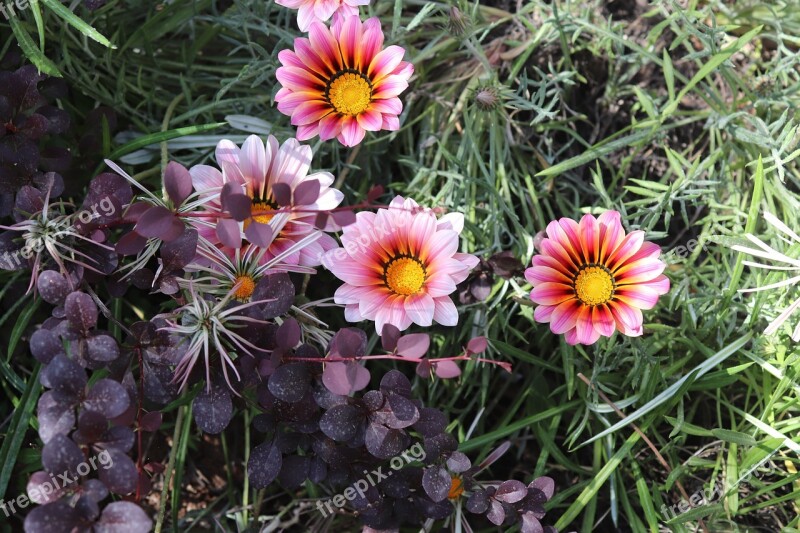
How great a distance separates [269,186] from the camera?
1250 millimetres

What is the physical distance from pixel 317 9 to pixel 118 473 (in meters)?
0.74

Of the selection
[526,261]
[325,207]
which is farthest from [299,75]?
[526,261]

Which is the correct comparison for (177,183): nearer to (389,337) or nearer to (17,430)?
(389,337)

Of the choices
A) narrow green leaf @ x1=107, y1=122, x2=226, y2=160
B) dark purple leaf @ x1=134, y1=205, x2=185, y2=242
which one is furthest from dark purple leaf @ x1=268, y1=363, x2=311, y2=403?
Result: narrow green leaf @ x1=107, y1=122, x2=226, y2=160

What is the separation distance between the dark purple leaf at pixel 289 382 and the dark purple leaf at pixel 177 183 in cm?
28

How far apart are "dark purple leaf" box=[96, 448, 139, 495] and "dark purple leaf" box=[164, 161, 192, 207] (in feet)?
1.17

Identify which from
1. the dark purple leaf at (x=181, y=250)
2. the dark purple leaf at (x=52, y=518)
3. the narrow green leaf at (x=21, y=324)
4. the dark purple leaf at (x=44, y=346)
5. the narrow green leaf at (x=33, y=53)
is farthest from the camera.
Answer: the narrow green leaf at (x=21, y=324)

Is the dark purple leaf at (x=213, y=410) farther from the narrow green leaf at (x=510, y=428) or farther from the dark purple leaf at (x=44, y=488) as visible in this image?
the narrow green leaf at (x=510, y=428)

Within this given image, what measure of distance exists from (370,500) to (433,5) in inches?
33.8

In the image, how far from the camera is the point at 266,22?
146 centimetres

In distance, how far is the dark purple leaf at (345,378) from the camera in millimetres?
1058

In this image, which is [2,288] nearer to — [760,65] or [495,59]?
[495,59]

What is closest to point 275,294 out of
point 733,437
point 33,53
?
point 33,53

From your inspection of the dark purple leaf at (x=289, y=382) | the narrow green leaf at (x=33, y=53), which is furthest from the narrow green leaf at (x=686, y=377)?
the narrow green leaf at (x=33, y=53)
